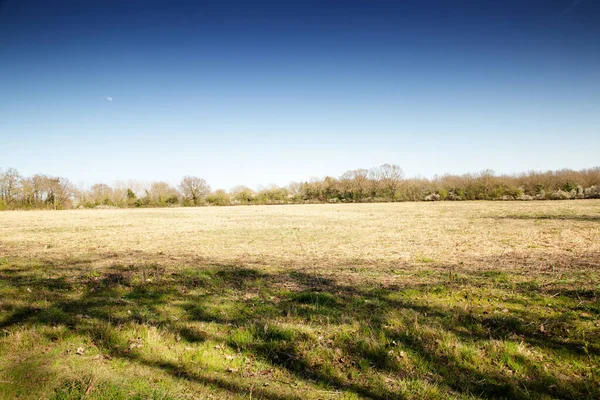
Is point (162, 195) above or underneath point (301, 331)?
above

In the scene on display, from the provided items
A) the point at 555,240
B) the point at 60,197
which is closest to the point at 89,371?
the point at 555,240

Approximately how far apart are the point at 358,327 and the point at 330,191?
9337 centimetres

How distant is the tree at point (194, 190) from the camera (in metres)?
97.8

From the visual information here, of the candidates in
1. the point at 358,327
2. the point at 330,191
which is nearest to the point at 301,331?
the point at 358,327

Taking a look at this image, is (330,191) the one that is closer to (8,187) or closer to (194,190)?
(194,190)

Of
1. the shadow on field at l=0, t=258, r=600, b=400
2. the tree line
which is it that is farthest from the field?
the tree line

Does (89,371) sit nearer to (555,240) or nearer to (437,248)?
(437,248)

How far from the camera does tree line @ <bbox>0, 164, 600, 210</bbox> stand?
72.8m

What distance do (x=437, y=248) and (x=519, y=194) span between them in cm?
7516

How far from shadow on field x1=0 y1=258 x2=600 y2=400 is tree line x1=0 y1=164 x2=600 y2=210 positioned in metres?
82.0

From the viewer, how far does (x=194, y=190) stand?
99.2 metres

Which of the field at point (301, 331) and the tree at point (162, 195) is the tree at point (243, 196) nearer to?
the tree at point (162, 195)

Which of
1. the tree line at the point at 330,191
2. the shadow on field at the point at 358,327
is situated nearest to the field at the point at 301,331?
the shadow on field at the point at 358,327

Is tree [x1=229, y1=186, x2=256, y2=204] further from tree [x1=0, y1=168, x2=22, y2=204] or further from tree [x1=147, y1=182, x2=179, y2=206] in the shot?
tree [x1=0, y1=168, x2=22, y2=204]
